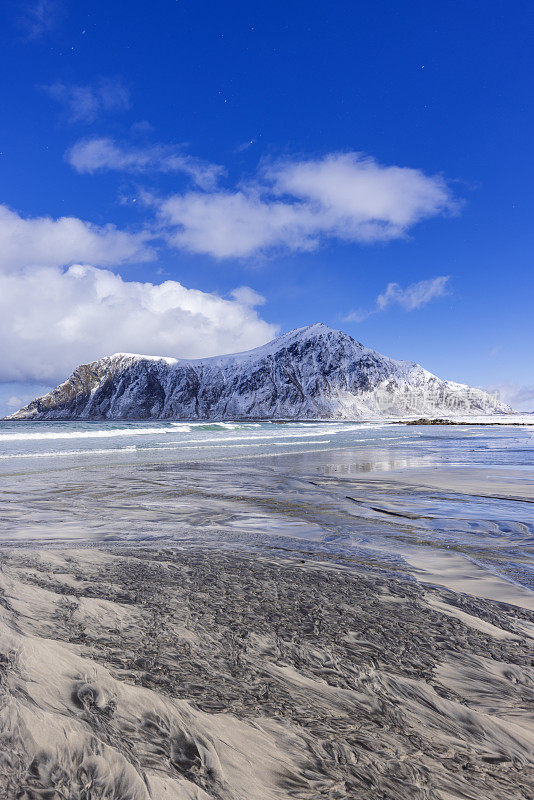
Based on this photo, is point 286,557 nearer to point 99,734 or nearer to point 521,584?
point 521,584

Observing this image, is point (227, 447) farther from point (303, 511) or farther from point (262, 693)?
point (262, 693)

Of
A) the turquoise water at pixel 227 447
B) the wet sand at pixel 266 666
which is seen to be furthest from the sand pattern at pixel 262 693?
the turquoise water at pixel 227 447

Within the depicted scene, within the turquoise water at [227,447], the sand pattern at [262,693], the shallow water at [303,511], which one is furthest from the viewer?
the turquoise water at [227,447]

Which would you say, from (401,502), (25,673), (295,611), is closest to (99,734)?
(25,673)

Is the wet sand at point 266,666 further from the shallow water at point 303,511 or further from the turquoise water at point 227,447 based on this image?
the turquoise water at point 227,447

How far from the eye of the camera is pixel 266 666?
2.50m

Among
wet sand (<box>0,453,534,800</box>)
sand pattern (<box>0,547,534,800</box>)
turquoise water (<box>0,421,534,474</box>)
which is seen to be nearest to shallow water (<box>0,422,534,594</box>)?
wet sand (<box>0,453,534,800</box>)

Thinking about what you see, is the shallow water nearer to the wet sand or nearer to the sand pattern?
the wet sand

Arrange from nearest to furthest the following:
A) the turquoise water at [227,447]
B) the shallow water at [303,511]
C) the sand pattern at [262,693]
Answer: the sand pattern at [262,693] < the shallow water at [303,511] < the turquoise water at [227,447]

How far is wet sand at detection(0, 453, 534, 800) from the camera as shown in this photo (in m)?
1.74

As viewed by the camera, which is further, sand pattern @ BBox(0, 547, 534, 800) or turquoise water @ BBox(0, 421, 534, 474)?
turquoise water @ BBox(0, 421, 534, 474)

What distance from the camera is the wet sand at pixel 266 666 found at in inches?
68.4

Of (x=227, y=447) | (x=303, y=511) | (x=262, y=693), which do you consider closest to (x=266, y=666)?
(x=262, y=693)

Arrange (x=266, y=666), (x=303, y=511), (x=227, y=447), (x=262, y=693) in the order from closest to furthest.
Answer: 1. (x=262, y=693)
2. (x=266, y=666)
3. (x=303, y=511)
4. (x=227, y=447)
